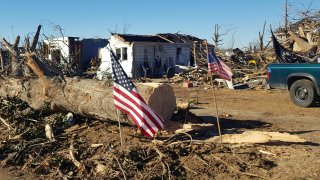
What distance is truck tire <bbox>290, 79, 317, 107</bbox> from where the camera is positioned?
12.7 m

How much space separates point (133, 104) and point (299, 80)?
24.0ft

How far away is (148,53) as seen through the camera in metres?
31.3

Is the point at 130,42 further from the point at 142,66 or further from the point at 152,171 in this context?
the point at 152,171

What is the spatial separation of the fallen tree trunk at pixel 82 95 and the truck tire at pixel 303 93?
5205mm

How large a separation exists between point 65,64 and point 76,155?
1826 centimetres

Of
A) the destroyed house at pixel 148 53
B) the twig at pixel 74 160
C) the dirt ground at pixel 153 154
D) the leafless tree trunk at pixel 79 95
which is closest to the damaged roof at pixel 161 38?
the destroyed house at pixel 148 53

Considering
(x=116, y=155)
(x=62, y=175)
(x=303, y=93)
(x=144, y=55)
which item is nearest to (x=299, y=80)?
(x=303, y=93)

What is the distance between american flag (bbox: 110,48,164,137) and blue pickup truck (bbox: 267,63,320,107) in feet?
21.7

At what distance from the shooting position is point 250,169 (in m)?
6.75

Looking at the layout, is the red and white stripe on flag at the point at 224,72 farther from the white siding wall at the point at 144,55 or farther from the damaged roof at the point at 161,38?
the damaged roof at the point at 161,38

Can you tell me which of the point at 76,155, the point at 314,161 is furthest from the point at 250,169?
the point at 76,155

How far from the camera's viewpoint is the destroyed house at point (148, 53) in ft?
99.2

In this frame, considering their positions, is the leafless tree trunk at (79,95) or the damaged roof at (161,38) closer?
the leafless tree trunk at (79,95)

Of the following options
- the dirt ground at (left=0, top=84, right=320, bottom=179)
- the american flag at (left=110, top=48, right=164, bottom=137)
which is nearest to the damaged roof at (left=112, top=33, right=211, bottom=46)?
the dirt ground at (left=0, top=84, right=320, bottom=179)
